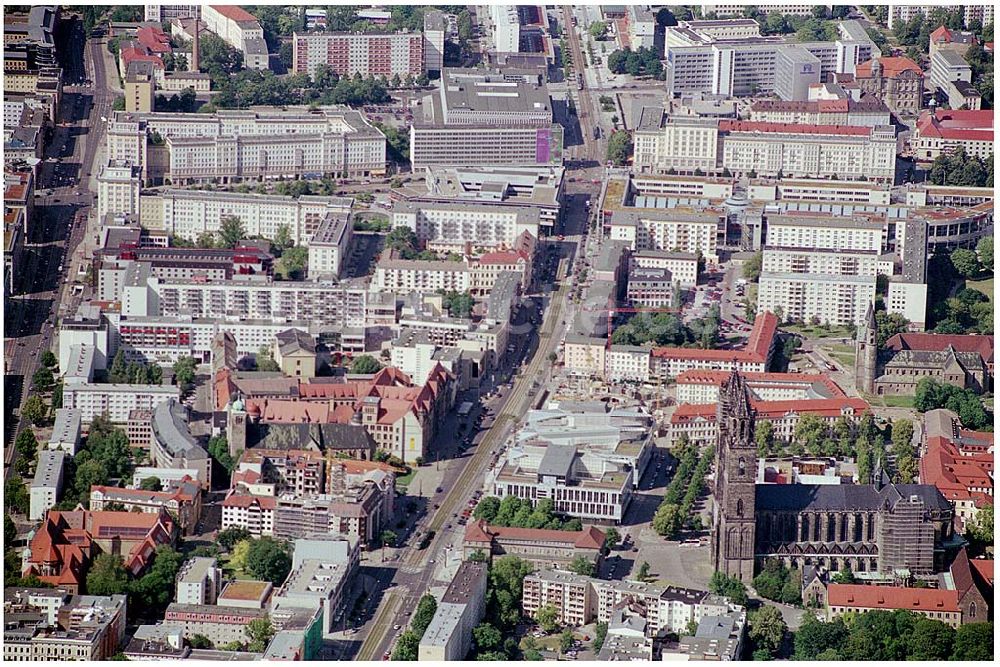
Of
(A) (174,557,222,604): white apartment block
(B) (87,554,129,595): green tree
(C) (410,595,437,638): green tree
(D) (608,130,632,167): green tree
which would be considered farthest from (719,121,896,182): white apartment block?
(B) (87,554,129,595): green tree

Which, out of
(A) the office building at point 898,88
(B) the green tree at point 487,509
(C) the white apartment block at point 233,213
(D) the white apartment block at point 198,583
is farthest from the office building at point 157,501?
(A) the office building at point 898,88

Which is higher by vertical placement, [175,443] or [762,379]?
[762,379]

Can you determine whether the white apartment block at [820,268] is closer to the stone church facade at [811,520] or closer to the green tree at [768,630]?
the stone church facade at [811,520]

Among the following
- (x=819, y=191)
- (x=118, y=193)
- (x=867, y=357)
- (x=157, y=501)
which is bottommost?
(x=157, y=501)

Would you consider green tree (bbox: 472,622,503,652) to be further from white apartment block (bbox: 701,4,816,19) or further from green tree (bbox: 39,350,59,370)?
white apartment block (bbox: 701,4,816,19)

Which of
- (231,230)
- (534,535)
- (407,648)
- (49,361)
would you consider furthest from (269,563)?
(231,230)

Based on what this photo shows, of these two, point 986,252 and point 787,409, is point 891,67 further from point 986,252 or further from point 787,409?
point 787,409

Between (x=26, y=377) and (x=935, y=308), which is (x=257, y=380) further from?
(x=935, y=308)
